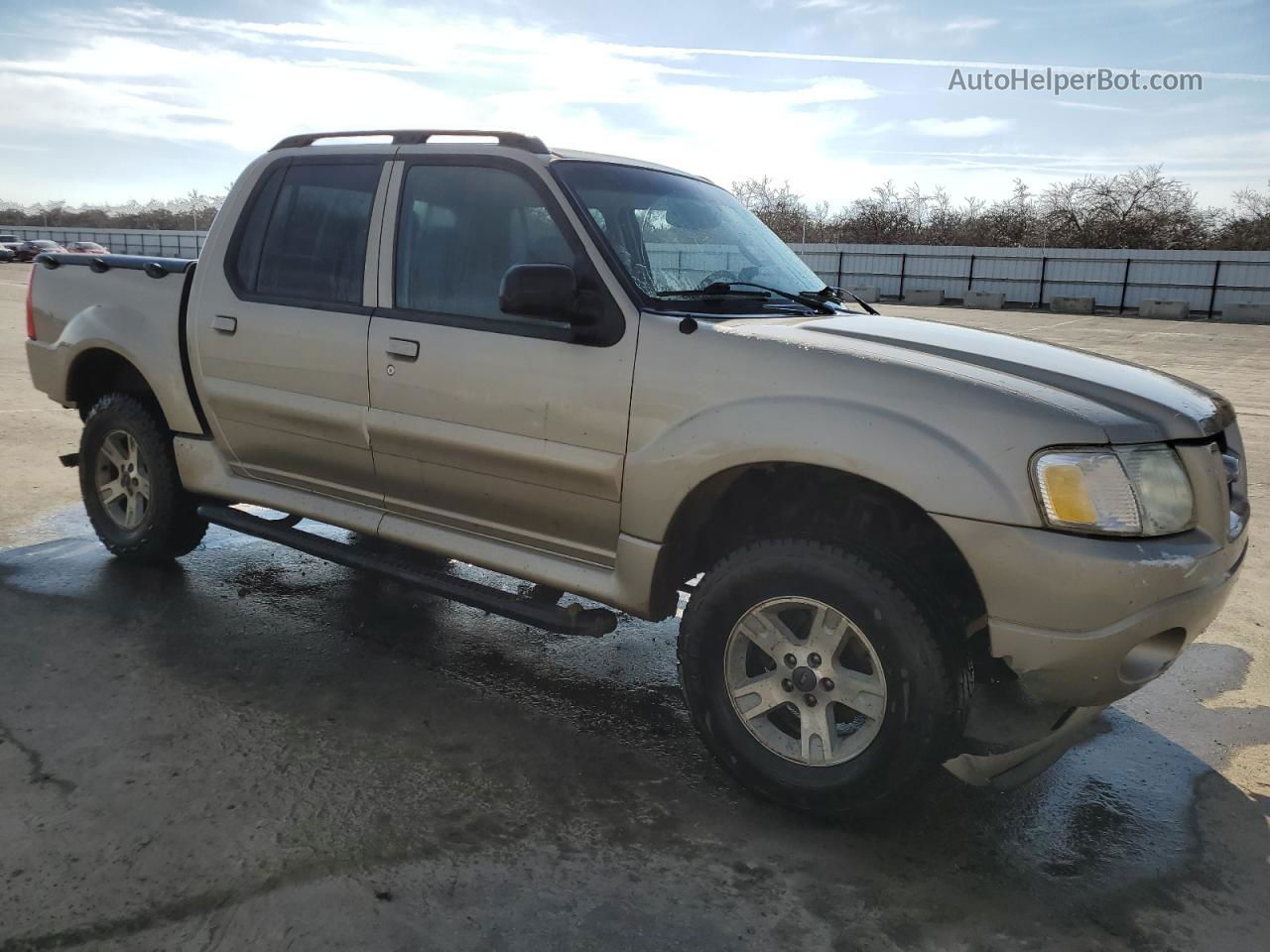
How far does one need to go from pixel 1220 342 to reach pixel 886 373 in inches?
886

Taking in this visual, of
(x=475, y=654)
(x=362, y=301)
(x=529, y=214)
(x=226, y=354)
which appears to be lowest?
(x=475, y=654)

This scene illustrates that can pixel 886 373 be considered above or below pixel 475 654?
above

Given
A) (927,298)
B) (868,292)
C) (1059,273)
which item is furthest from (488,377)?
(868,292)

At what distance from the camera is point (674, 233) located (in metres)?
3.73

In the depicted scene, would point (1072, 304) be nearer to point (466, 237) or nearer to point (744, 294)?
point (744, 294)

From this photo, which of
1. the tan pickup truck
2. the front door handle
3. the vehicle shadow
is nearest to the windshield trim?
the tan pickup truck

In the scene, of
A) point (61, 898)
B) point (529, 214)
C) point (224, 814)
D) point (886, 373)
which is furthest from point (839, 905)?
point (529, 214)

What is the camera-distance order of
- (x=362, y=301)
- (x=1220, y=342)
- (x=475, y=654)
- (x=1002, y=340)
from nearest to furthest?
(x=1002, y=340) < (x=362, y=301) < (x=475, y=654) < (x=1220, y=342)

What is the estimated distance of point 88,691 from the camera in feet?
12.0

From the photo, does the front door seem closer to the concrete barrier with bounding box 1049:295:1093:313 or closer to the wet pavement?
the wet pavement

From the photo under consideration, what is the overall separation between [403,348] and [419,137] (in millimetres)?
873

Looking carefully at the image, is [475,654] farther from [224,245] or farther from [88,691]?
[224,245]

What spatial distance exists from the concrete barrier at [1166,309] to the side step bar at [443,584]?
101ft

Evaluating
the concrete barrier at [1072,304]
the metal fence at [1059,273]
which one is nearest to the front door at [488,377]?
the metal fence at [1059,273]
